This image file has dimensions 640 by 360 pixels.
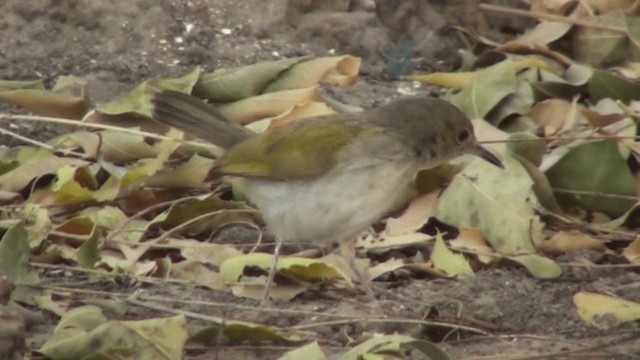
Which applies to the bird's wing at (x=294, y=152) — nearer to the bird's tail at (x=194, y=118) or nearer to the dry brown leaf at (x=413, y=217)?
the bird's tail at (x=194, y=118)

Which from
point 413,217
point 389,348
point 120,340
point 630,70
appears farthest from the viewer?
point 630,70

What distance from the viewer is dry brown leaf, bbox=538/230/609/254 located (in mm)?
6121

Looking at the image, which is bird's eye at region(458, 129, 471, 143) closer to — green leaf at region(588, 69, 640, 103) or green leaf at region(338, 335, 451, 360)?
green leaf at region(588, 69, 640, 103)

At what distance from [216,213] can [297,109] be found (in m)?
0.74

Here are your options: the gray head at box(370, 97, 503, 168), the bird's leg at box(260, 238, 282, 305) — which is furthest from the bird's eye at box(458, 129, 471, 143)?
the bird's leg at box(260, 238, 282, 305)

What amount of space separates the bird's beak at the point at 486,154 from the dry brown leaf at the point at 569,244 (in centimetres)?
33

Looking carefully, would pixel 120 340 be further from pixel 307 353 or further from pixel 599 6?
pixel 599 6

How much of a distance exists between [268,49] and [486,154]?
1586 mm

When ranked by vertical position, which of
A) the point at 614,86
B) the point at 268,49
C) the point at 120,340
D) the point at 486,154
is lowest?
the point at 268,49

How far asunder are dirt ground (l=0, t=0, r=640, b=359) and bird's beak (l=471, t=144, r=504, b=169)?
0.41 m

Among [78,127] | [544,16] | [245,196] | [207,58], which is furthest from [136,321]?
[544,16]

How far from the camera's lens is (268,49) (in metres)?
7.45

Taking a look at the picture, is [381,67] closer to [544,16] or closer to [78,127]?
[544,16]

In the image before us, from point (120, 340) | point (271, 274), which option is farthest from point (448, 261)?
point (120, 340)
